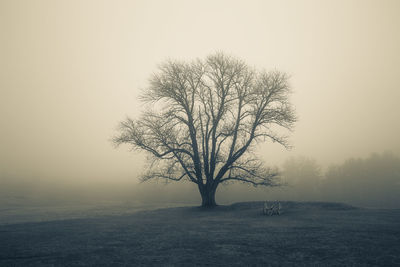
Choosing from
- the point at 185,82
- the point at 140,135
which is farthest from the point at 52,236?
the point at 185,82

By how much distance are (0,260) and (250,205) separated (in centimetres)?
2052

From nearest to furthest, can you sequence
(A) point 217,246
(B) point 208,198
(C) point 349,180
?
1. (A) point 217,246
2. (B) point 208,198
3. (C) point 349,180

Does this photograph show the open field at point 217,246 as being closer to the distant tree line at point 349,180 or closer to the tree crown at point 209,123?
the tree crown at point 209,123

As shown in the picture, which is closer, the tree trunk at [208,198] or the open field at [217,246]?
the open field at [217,246]

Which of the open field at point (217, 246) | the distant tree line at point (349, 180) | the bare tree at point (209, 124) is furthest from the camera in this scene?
the distant tree line at point (349, 180)

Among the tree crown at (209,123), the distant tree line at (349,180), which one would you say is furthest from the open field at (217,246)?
the distant tree line at (349,180)

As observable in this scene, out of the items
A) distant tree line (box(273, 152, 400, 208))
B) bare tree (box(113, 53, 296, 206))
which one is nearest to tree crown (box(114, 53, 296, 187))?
bare tree (box(113, 53, 296, 206))

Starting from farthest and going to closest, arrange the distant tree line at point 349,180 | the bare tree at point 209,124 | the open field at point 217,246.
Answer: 1. the distant tree line at point 349,180
2. the bare tree at point 209,124
3. the open field at point 217,246

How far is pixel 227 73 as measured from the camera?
2977 centimetres

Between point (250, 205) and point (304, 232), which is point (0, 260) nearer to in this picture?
point (304, 232)

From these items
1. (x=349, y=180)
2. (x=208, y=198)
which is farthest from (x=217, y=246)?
(x=349, y=180)

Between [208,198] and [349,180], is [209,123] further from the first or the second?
[349,180]

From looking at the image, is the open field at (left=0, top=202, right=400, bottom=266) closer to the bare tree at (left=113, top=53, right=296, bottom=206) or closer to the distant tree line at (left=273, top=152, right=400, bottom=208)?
the bare tree at (left=113, top=53, right=296, bottom=206)

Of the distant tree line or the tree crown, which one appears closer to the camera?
the tree crown
